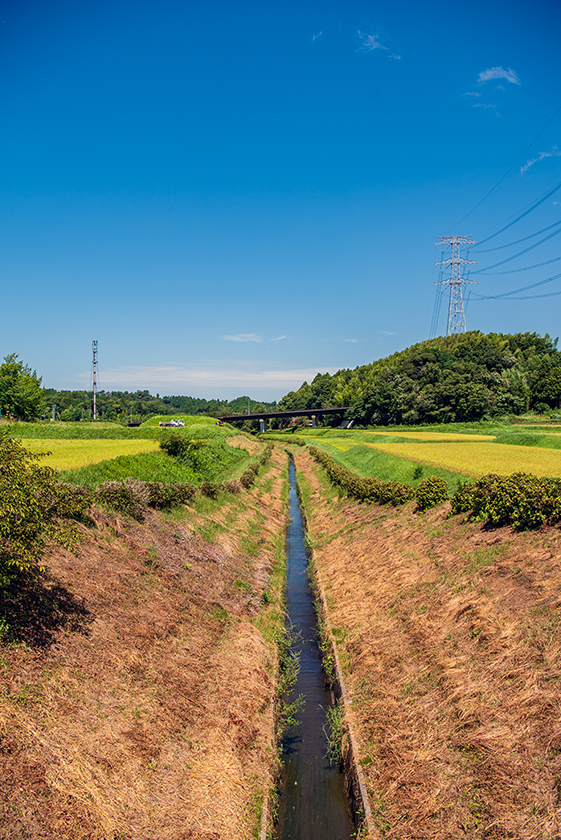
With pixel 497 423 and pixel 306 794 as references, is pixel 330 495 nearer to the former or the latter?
pixel 306 794

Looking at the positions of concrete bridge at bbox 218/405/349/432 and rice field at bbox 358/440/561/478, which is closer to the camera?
rice field at bbox 358/440/561/478

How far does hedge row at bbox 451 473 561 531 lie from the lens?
1180cm

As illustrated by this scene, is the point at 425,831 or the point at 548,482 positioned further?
the point at 548,482

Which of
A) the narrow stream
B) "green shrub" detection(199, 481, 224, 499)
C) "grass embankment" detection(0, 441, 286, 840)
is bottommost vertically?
the narrow stream

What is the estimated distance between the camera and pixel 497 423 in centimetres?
7556

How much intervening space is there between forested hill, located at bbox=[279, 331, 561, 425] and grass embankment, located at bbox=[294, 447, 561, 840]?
242ft

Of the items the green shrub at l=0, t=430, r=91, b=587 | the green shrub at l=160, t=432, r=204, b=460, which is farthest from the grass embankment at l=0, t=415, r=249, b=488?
the green shrub at l=0, t=430, r=91, b=587

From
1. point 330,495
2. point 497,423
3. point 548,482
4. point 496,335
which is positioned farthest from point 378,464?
point 496,335

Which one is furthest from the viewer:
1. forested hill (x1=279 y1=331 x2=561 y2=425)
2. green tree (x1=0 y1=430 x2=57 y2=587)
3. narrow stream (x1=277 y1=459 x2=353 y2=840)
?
forested hill (x1=279 y1=331 x2=561 y2=425)

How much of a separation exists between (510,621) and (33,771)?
27.2 feet

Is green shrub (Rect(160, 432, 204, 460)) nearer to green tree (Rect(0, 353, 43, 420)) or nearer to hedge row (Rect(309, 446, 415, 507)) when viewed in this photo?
hedge row (Rect(309, 446, 415, 507))

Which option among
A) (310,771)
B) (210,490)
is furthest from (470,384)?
(310,771)

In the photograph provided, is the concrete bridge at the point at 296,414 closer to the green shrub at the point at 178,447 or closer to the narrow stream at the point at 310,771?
the green shrub at the point at 178,447

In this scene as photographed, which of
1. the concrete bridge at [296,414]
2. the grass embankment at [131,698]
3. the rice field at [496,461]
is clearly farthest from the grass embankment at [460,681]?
the concrete bridge at [296,414]
